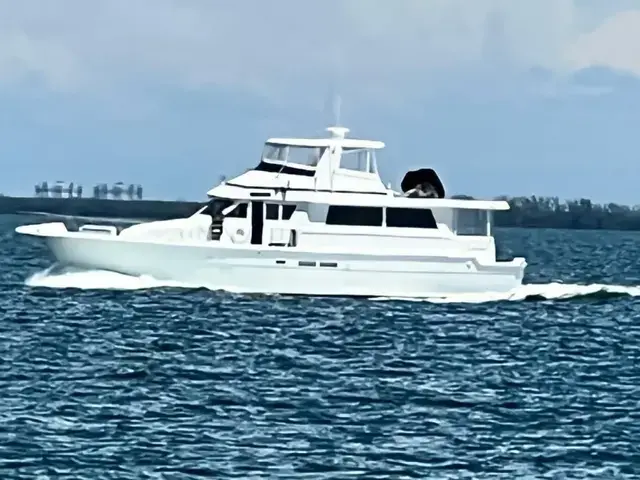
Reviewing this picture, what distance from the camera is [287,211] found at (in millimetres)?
35188

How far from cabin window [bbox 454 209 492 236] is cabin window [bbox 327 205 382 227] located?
2.07m

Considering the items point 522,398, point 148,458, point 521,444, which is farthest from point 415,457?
point 522,398

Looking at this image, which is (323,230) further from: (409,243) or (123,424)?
(123,424)

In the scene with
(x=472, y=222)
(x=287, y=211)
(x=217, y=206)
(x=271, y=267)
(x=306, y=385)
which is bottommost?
(x=306, y=385)

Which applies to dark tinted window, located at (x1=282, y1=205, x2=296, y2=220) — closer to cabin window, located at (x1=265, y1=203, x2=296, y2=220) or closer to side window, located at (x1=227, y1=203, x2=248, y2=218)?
cabin window, located at (x1=265, y1=203, x2=296, y2=220)

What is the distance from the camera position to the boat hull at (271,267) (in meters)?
34.2

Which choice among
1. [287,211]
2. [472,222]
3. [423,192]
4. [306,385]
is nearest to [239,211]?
[287,211]

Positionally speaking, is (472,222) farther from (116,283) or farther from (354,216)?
(116,283)

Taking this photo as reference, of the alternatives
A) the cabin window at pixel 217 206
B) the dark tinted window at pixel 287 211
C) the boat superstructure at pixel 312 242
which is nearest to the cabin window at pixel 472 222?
the boat superstructure at pixel 312 242

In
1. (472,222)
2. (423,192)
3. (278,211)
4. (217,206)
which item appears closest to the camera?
(278,211)

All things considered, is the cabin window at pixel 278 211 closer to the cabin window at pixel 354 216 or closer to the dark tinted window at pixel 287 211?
the dark tinted window at pixel 287 211

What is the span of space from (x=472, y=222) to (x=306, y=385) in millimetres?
13396

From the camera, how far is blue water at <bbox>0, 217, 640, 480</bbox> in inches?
711

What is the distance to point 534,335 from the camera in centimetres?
3141
